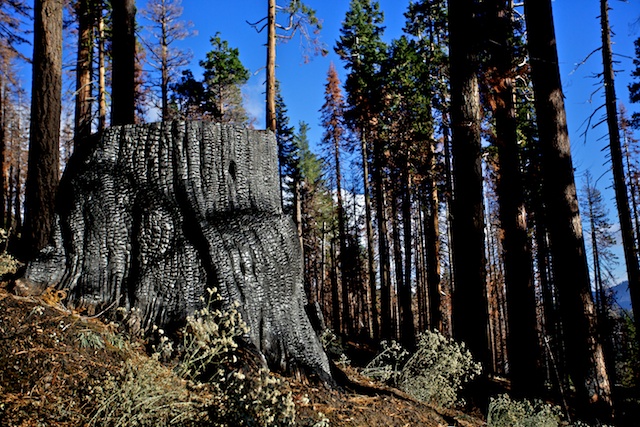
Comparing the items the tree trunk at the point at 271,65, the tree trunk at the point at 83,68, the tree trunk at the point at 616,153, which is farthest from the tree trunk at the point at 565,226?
the tree trunk at the point at 616,153

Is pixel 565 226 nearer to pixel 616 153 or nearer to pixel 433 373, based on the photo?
pixel 433 373

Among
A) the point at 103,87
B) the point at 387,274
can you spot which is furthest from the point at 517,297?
the point at 103,87

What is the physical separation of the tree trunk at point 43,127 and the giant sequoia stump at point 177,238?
210 cm

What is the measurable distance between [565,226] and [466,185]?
1474 millimetres

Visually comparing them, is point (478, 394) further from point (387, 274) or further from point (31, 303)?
point (387, 274)

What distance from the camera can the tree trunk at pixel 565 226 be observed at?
19.0 ft

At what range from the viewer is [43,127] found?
18.9ft

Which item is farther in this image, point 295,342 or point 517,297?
point 517,297

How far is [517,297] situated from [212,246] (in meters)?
6.65

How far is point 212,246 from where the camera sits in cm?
332

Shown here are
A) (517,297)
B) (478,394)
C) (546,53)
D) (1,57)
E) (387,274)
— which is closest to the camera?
(546,53)

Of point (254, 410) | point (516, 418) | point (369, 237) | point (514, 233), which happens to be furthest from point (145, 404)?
point (369, 237)

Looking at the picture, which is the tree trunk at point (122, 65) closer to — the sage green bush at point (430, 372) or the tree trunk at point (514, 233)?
the sage green bush at point (430, 372)

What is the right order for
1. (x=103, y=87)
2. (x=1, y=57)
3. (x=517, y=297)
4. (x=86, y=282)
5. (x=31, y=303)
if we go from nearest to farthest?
(x=31, y=303), (x=86, y=282), (x=517, y=297), (x=1, y=57), (x=103, y=87)
